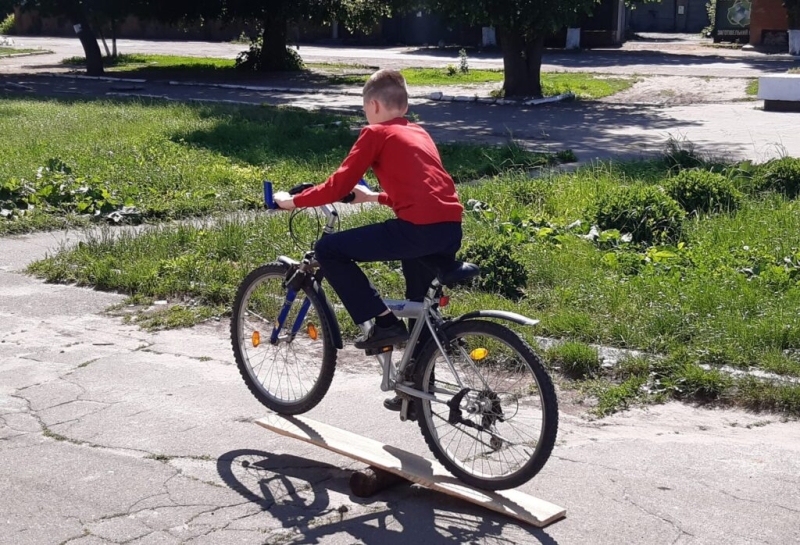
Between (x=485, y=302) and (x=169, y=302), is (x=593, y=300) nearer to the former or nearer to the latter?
(x=485, y=302)

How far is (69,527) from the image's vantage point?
4422mm

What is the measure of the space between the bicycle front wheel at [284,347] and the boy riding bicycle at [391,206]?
37 centimetres

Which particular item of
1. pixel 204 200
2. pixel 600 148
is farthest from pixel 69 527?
pixel 600 148

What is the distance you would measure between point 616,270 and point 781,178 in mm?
3238

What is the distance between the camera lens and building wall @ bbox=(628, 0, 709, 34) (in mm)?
55781

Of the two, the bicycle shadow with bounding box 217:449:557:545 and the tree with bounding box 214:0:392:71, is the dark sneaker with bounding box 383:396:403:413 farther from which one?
the tree with bounding box 214:0:392:71

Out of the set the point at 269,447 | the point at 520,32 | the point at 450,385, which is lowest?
the point at 269,447

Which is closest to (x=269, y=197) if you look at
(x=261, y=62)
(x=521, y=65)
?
(x=521, y=65)

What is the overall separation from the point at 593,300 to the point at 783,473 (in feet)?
8.19

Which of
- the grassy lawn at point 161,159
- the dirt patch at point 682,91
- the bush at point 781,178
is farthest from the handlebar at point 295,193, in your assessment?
the dirt patch at point 682,91

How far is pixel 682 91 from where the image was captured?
2505cm

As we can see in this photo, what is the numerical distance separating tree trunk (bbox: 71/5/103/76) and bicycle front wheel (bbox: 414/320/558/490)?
1037 inches

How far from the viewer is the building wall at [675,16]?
55781 mm

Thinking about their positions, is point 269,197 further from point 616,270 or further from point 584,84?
point 584,84
